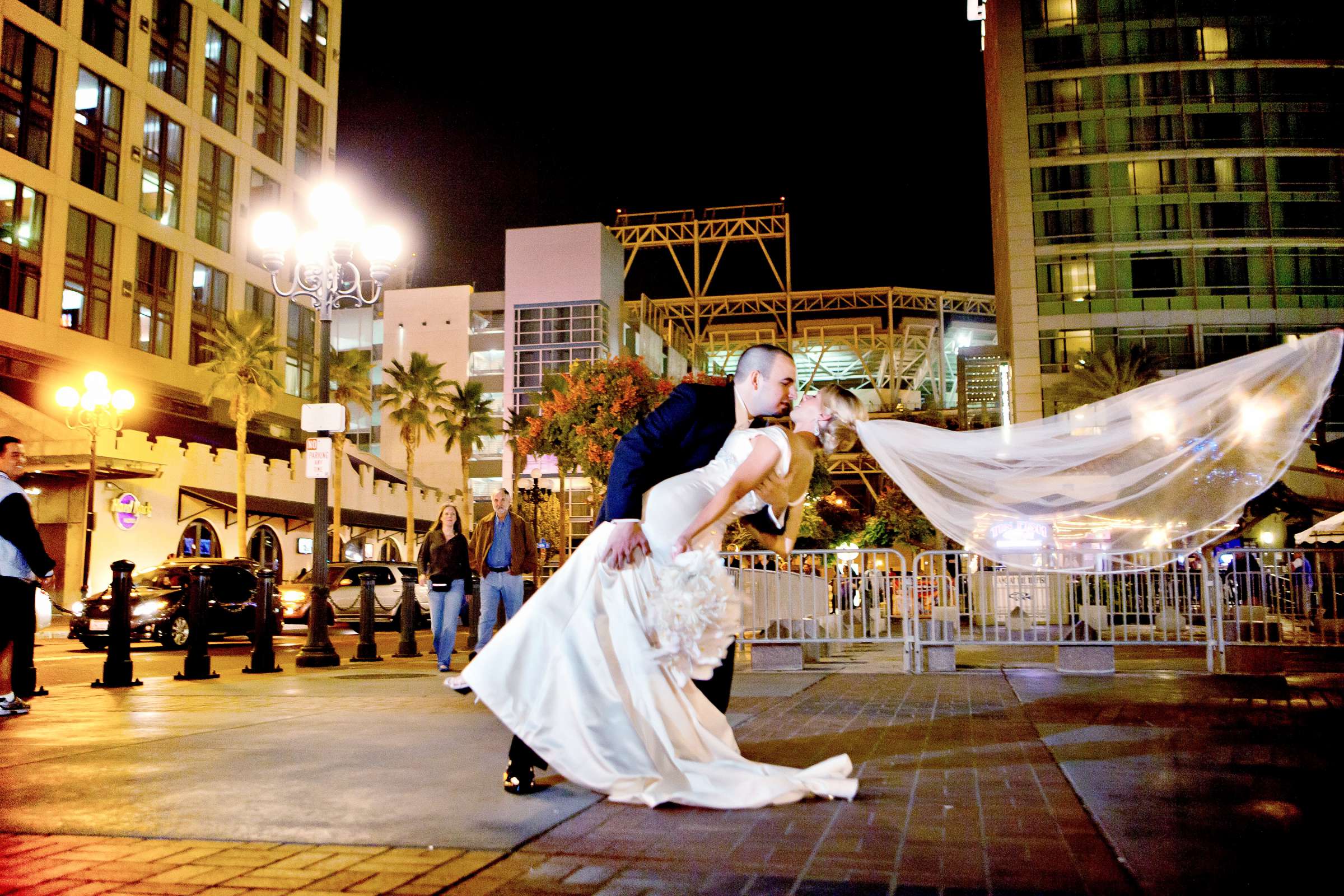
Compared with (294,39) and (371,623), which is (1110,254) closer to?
(294,39)

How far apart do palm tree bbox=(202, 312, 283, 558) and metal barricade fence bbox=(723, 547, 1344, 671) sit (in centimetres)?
2719

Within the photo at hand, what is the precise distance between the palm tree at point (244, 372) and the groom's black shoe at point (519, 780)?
32.9 m

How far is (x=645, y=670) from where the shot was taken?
4.53 meters

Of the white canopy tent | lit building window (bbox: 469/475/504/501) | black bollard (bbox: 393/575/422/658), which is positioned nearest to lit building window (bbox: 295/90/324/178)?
lit building window (bbox: 469/475/504/501)

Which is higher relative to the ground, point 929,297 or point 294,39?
point 294,39

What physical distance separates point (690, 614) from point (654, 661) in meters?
0.26

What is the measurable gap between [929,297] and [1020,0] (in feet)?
54.7

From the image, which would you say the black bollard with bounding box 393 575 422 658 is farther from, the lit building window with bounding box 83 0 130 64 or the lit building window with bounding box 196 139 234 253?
the lit building window with bounding box 196 139 234 253

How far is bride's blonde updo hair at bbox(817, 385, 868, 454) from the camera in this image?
4.98 meters

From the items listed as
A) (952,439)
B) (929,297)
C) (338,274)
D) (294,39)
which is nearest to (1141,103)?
(929,297)

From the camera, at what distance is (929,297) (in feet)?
203

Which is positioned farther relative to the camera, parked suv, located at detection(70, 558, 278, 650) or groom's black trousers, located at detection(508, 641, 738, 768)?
parked suv, located at detection(70, 558, 278, 650)

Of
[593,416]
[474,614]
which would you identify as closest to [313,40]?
[593,416]

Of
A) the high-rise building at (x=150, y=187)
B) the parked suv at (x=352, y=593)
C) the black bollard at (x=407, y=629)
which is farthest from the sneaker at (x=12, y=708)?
the high-rise building at (x=150, y=187)
